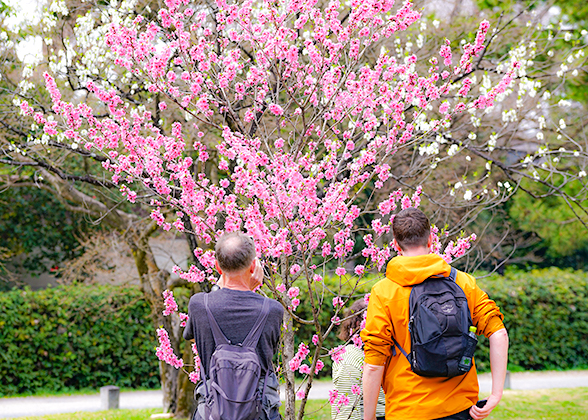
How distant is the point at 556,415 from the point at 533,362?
423cm

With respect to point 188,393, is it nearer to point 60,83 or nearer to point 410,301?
point 60,83

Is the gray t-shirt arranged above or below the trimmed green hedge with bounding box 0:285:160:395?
above

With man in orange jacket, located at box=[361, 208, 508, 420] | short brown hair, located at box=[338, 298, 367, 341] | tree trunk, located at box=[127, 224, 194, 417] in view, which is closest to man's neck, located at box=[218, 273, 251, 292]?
man in orange jacket, located at box=[361, 208, 508, 420]

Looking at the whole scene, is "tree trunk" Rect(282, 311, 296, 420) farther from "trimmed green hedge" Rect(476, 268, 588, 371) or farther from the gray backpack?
"trimmed green hedge" Rect(476, 268, 588, 371)

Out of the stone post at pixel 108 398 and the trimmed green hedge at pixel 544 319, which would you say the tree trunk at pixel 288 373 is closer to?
the stone post at pixel 108 398

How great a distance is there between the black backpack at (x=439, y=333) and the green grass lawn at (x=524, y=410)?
15.7 feet

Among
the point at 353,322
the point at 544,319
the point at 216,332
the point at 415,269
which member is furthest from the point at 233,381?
the point at 544,319

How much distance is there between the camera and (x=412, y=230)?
2314 millimetres

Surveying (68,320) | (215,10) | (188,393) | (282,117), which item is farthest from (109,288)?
(282,117)

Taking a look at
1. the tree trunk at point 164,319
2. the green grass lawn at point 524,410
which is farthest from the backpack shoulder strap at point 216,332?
the green grass lawn at point 524,410

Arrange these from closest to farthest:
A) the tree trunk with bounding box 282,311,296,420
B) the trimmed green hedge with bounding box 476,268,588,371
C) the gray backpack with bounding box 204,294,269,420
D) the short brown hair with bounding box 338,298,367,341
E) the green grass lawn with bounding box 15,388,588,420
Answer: the gray backpack with bounding box 204,294,269,420
the short brown hair with bounding box 338,298,367,341
the tree trunk with bounding box 282,311,296,420
the green grass lawn with bounding box 15,388,588,420
the trimmed green hedge with bounding box 476,268,588,371

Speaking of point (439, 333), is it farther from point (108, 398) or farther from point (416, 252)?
point (108, 398)

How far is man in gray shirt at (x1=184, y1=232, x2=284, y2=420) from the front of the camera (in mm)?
2180

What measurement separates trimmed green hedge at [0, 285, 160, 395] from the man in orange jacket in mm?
7543
